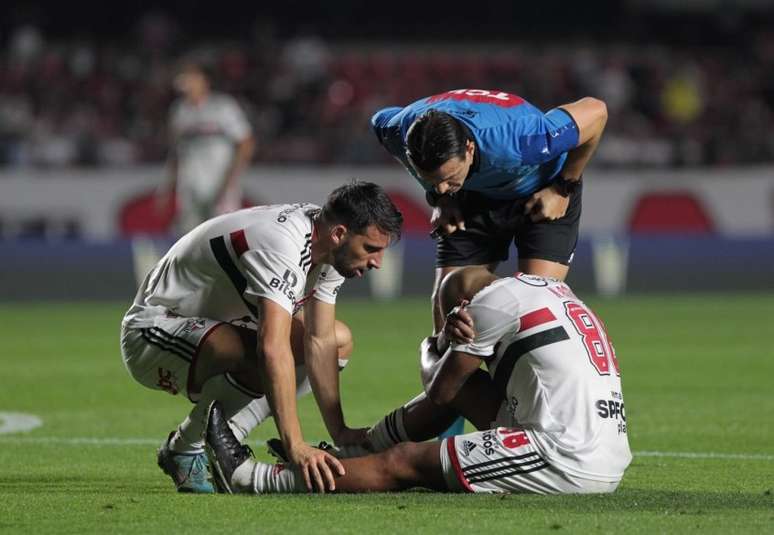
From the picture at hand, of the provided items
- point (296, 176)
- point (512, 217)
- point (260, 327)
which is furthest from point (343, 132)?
point (260, 327)

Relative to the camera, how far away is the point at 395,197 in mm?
20203

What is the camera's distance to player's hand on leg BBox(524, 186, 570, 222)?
7180 mm

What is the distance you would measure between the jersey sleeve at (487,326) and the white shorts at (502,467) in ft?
1.02

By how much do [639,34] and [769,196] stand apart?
21.9ft

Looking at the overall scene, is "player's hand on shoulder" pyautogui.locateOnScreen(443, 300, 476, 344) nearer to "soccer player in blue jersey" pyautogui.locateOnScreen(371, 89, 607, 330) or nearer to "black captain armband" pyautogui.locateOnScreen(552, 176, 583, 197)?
"soccer player in blue jersey" pyautogui.locateOnScreen(371, 89, 607, 330)

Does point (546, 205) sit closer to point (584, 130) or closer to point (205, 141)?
point (584, 130)

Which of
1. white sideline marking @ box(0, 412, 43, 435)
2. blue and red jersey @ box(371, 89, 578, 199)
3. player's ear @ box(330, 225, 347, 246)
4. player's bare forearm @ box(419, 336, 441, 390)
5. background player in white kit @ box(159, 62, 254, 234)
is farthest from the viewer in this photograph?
background player in white kit @ box(159, 62, 254, 234)

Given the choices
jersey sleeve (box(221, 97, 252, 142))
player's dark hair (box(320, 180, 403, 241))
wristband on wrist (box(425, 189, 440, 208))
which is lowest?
jersey sleeve (box(221, 97, 252, 142))

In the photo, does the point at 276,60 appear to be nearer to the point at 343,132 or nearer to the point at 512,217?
the point at 343,132

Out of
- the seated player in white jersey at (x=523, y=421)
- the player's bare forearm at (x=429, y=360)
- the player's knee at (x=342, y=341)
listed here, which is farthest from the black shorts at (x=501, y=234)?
the seated player in white jersey at (x=523, y=421)

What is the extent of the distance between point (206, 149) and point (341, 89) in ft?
30.4

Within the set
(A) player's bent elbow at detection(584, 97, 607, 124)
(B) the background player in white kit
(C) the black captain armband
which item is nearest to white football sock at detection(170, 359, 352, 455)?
(C) the black captain armband

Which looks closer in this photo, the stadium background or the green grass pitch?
the green grass pitch

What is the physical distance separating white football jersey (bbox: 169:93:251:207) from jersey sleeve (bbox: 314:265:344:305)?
8351mm
